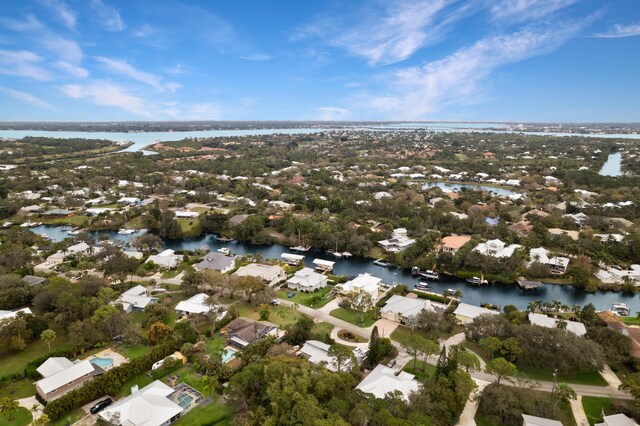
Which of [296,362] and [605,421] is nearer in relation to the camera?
[605,421]

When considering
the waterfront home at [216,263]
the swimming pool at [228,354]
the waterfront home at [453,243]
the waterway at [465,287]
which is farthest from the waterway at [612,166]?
the swimming pool at [228,354]

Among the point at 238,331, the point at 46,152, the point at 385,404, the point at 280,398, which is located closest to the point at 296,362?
the point at 280,398

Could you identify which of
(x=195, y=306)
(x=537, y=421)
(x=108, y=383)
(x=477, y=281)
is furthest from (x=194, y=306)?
(x=477, y=281)

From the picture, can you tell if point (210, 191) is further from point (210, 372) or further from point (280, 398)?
point (280, 398)

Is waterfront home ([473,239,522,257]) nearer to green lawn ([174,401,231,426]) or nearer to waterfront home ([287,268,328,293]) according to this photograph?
waterfront home ([287,268,328,293])

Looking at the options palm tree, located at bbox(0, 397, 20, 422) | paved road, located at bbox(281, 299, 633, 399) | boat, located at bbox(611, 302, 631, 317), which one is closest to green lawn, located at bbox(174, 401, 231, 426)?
palm tree, located at bbox(0, 397, 20, 422)
